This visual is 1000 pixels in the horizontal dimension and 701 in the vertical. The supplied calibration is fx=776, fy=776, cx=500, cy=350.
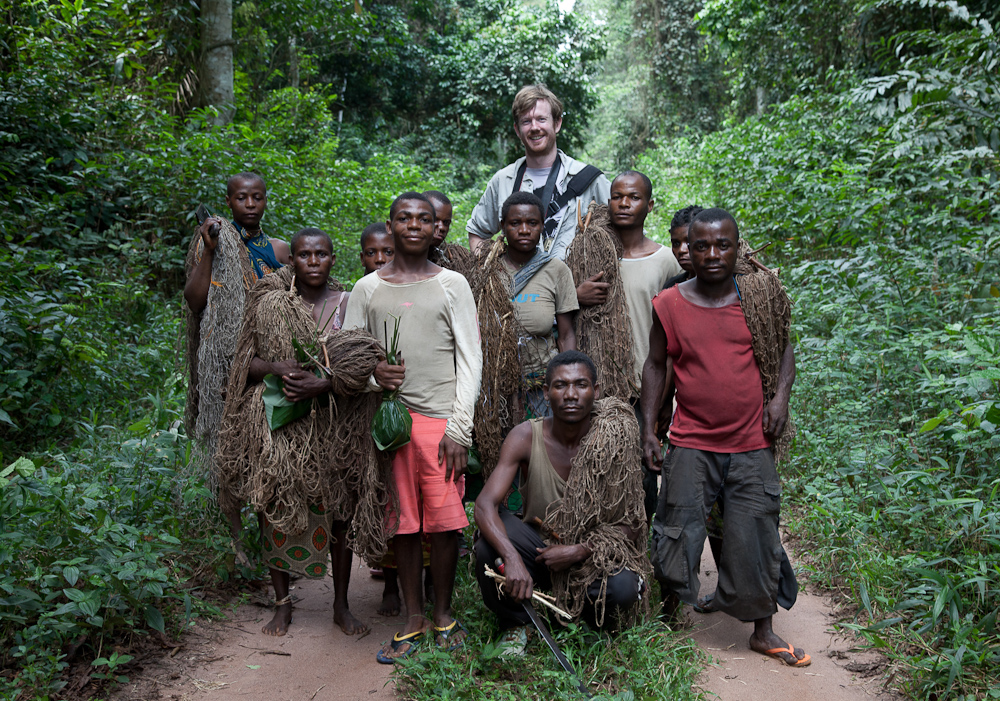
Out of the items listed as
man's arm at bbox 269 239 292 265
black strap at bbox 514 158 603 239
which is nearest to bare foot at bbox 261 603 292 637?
man's arm at bbox 269 239 292 265

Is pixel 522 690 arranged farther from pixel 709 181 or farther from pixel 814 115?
pixel 709 181

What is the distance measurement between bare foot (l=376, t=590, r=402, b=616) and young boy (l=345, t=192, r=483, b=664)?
47cm

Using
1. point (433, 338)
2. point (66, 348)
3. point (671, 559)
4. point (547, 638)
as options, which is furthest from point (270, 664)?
point (66, 348)

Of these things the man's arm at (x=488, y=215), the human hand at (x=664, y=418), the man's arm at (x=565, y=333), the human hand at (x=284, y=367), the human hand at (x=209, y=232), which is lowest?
the human hand at (x=664, y=418)

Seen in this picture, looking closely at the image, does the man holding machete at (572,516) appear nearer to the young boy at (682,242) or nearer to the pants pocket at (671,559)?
the pants pocket at (671,559)

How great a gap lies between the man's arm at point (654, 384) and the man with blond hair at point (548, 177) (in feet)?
2.51

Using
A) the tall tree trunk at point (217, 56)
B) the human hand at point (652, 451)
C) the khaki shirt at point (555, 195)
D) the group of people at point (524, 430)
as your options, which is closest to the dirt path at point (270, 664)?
the group of people at point (524, 430)

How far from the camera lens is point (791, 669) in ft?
10.4

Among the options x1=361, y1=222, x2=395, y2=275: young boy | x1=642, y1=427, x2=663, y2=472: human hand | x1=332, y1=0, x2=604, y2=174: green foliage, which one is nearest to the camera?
x1=642, y1=427, x2=663, y2=472: human hand

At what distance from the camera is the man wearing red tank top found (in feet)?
10.5

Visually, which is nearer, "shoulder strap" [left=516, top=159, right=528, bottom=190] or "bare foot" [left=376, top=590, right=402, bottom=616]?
"bare foot" [left=376, top=590, right=402, bottom=616]

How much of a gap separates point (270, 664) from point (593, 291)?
2215 millimetres

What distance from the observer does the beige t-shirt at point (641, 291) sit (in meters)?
3.85

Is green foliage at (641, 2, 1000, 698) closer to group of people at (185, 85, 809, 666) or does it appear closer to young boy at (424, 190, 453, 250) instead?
group of people at (185, 85, 809, 666)
